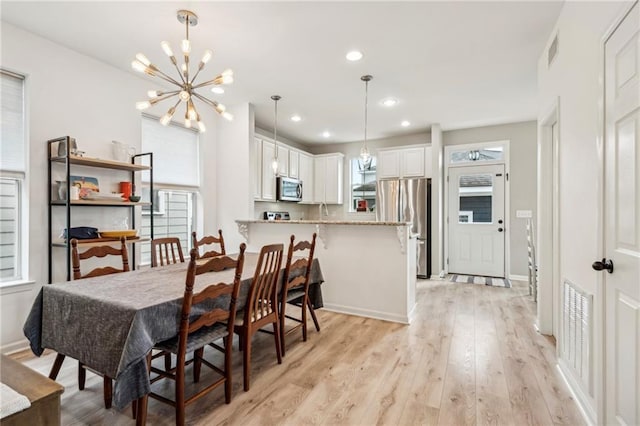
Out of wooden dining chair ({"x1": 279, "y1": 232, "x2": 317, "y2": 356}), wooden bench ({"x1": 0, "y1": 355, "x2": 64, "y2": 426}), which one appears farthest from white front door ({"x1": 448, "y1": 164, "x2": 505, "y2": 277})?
wooden bench ({"x1": 0, "y1": 355, "x2": 64, "y2": 426})

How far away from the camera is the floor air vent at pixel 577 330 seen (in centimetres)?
187

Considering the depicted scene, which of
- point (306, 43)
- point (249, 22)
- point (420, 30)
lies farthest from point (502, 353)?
point (249, 22)

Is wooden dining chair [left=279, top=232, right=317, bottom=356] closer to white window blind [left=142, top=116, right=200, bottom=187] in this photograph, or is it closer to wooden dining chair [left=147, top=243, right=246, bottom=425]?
wooden dining chair [left=147, top=243, right=246, bottom=425]

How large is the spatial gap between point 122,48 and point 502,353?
4.52 metres

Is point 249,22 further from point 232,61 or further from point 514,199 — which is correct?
point 514,199

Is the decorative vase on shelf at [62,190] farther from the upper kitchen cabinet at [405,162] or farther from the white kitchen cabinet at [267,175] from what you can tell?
the upper kitchen cabinet at [405,162]

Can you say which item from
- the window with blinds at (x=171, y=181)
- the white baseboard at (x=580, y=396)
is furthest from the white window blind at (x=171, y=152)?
the white baseboard at (x=580, y=396)

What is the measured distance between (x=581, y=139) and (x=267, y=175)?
13.4 ft

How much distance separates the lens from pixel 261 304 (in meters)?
2.39

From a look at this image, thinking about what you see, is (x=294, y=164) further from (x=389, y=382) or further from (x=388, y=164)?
(x=389, y=382)

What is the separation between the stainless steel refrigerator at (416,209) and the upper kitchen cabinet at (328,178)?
3.87 feet

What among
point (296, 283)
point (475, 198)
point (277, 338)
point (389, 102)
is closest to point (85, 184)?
point (296, 283)

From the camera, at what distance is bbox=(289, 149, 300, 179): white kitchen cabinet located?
19.5 ft

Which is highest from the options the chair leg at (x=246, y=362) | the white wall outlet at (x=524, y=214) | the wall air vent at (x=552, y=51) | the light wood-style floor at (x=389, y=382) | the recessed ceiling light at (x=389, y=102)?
the recessed ceiling light at (x=389, y=102)
